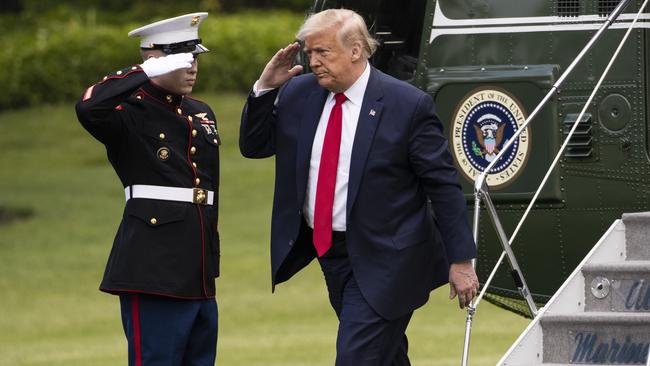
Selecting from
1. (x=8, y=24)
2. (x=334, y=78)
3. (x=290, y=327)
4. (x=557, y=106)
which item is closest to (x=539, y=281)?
(x=557, y=106)

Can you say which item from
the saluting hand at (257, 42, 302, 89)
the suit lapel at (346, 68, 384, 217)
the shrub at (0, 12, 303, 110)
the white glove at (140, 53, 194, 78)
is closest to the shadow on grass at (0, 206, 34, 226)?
the shrub at (0, 12, 303, 110)

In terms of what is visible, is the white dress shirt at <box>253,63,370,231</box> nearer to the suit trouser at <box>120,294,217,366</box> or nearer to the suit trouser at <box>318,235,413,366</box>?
the suit trouser at <box>318,235,413,366</box>

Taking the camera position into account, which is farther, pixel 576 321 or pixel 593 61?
pixel 593 61

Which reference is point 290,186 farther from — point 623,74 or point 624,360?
point 623,74

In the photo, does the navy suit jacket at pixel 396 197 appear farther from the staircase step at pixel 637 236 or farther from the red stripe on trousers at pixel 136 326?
the staircase step at pixel 637 236

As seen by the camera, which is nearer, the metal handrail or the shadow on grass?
the metal handrail

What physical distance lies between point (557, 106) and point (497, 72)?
0.35m

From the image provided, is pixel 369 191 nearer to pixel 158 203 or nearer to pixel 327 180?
pixel 327 180

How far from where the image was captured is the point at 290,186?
6.32 m

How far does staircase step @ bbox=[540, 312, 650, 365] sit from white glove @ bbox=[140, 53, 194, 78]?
1.80 m

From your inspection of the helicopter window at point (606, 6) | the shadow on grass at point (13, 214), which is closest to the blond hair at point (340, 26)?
the helicopter window at point (606, 6)

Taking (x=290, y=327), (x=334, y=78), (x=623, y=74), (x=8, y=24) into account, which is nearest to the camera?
(x=334, y=78)

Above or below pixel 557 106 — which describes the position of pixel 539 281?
below

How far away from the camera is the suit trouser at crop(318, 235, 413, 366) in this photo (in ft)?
19.7
